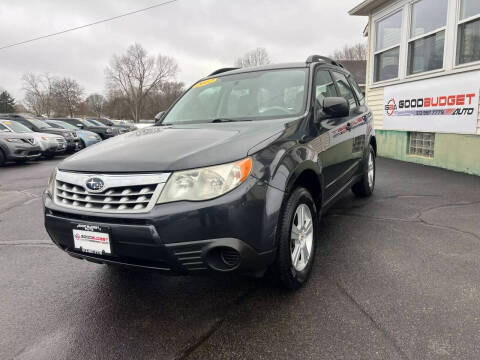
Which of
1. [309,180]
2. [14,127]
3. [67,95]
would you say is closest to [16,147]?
[14,127]

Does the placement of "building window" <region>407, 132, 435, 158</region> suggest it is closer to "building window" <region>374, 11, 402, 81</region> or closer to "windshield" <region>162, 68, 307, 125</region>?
"building window" <region>374, 11, 402, 81</region>

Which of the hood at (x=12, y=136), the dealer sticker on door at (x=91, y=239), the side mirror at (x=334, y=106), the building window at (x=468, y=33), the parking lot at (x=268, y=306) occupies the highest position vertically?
the building window at (x=468, y=33)

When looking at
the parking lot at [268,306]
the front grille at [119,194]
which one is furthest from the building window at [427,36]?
the front grille at [119,194]

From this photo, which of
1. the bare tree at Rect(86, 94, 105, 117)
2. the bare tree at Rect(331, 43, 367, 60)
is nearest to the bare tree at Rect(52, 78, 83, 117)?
the bare tree at Rect(86, 94, 105, 117)

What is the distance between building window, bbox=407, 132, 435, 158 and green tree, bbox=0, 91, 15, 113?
250 ft

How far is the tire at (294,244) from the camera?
7.80 feet

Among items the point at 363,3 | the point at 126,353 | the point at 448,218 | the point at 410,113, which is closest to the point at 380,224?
the point at 448,218

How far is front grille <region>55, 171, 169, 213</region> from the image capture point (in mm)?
2084

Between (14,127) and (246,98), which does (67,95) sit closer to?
(14,127)

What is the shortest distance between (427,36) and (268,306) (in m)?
8.13

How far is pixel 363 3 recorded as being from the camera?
32.3 ft

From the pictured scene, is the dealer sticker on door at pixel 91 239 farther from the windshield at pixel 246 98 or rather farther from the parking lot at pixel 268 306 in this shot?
the windshield at pixel 246 98

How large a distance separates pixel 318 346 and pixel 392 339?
441 millimetres

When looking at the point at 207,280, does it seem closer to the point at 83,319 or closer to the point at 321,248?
the point at 83,319
